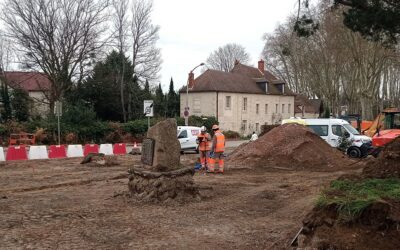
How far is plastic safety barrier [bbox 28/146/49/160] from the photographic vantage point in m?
23.4

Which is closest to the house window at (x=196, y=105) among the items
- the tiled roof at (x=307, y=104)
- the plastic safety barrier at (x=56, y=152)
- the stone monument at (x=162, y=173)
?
the tiled roof at (x=307, y=104)

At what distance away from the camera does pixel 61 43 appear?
42.4 metres

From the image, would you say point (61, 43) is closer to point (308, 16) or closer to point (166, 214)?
point (308, 16)

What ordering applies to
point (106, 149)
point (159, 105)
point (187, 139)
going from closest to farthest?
point (106, 149) < point (187, 139) < point (159, 105)

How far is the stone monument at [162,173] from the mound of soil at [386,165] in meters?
4.60

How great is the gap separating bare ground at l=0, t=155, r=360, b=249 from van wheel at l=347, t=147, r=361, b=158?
9950 millimetres

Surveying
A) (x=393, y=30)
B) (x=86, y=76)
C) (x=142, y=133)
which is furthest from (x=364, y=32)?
(x=86, y=76)

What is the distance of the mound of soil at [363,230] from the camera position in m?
5.73

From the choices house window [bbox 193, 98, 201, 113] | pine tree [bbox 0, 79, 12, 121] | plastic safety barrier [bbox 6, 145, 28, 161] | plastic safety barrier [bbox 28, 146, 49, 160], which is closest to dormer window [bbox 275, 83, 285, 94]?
house window [bbox 193, 98, 201, 113]

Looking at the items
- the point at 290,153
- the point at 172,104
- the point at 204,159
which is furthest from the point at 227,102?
the point at 204,159

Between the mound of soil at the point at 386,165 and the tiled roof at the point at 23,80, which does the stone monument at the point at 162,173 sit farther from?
the tiled roof at the point at 23,80

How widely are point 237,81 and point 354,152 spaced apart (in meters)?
39.6

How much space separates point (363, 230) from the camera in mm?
5902

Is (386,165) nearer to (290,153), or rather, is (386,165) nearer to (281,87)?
(290,153)
